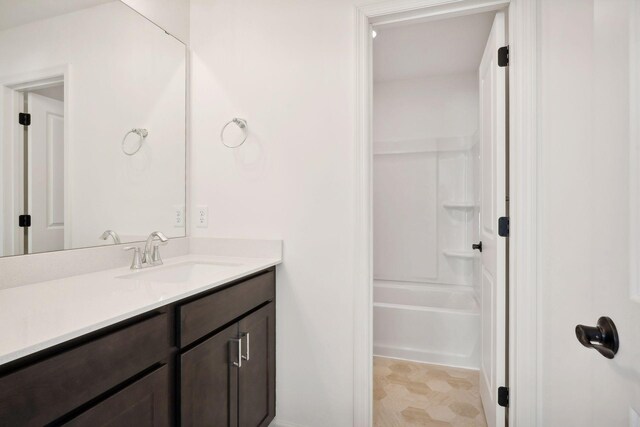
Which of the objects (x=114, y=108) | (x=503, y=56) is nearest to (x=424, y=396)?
(x=503, y=56)

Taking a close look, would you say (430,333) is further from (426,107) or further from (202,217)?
(426,107)

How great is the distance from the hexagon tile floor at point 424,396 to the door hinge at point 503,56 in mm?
1840

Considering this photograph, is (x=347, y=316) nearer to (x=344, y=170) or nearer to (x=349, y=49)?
(x=344, y=170)

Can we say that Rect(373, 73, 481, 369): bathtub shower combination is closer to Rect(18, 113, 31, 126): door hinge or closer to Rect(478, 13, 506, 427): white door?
Rect(478, 13, 506, 427): white door

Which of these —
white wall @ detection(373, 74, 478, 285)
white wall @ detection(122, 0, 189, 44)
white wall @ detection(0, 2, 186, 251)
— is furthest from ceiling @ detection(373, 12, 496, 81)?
white wall @ detection(0, 2, 186, 251)

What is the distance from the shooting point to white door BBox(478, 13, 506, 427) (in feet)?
4.90

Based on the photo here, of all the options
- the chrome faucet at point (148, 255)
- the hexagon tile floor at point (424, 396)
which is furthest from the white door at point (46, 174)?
the hexagon tile floor at point (424, 396)

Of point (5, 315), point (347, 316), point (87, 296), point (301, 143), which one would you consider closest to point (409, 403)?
point (347, 316)

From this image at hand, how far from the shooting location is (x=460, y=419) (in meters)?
1.81

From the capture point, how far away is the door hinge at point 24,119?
44.6 inches

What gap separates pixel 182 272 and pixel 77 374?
81 cm

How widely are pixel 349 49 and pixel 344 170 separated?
59 cm

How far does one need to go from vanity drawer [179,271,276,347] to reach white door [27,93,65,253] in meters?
0.65

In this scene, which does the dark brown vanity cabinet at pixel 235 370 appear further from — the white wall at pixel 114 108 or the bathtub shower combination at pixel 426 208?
the bathtub shower combination at pixel 426 208
